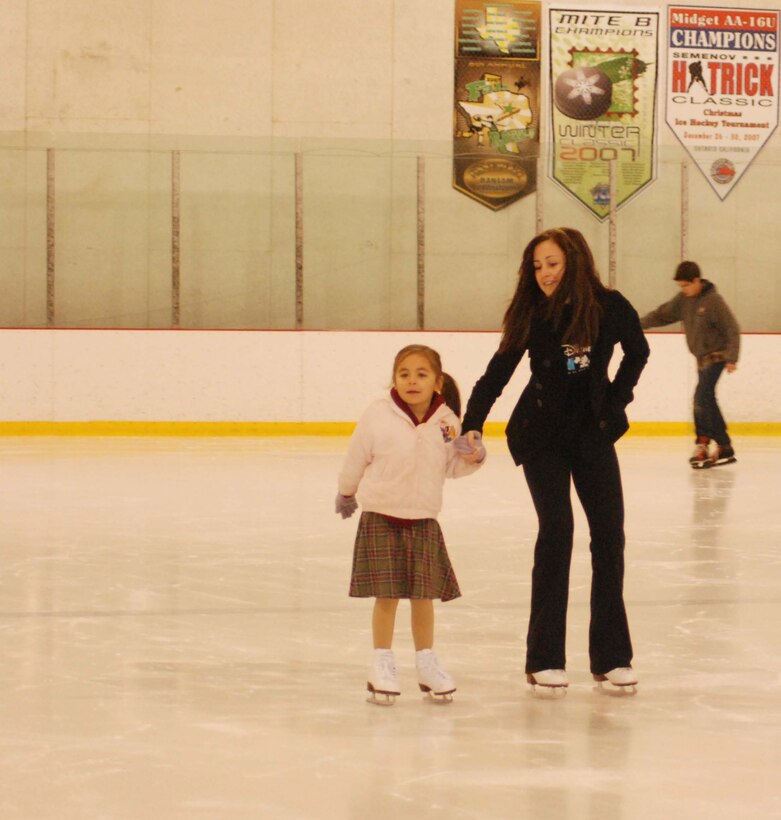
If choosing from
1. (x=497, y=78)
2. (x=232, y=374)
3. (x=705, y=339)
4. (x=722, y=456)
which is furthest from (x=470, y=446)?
(x=497, y=78)

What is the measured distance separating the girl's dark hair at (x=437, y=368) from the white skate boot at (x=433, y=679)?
1.75ft

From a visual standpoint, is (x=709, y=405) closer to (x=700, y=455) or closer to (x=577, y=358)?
(x=700, y=455)

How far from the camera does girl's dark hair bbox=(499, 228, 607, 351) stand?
125 inches

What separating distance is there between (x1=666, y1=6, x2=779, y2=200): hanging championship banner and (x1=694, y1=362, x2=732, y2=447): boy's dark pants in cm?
494

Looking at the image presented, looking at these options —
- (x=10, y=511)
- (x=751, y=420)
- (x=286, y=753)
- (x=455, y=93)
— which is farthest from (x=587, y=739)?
(x=455, y=93)

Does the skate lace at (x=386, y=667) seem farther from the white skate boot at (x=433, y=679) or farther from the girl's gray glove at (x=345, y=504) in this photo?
the girl's gray glove at (x=345, y=504)

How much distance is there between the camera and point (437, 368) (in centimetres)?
320

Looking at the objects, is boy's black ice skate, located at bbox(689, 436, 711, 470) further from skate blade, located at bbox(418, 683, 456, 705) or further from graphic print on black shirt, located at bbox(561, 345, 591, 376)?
skate blade, located at bbox(418, 683, 456, 705)

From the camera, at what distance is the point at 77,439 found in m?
11.0

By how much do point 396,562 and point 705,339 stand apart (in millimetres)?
6062

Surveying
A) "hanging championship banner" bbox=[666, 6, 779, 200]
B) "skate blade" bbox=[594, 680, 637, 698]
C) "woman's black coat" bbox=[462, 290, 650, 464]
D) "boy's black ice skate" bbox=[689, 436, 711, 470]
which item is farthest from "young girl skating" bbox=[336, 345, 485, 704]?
"hanging championship banner" bbox=[666, 6, 779, 200]

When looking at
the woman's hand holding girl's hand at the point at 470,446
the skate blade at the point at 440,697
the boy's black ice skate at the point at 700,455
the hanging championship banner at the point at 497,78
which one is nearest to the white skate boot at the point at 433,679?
the skate blade at the point at 440,697

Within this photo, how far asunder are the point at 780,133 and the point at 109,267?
6.25 m

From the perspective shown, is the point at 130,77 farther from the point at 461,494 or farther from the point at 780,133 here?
the point at 461,494
